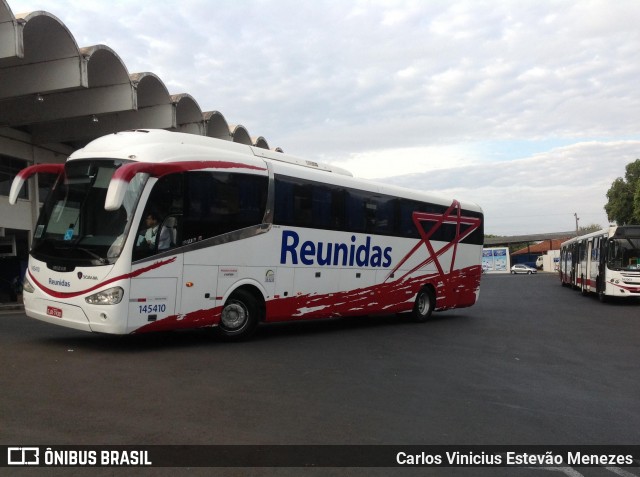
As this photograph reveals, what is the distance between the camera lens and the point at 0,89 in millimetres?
21094

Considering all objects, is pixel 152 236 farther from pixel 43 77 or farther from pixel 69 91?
pixel 69 91

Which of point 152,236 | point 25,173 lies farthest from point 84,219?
point 25,173

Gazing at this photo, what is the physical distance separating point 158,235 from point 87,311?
58.0 inches

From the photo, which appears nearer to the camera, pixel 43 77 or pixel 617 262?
pixel 43 77

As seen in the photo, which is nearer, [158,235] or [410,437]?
[410,437]

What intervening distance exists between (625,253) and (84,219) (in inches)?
828

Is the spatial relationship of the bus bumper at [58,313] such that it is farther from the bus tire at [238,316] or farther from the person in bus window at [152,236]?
the bus tire at [238,316]

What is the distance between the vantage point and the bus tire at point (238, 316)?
36.0ft

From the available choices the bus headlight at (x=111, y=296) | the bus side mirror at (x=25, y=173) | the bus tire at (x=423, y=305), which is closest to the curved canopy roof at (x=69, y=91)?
the bus side mirror at (x=25, y=173)

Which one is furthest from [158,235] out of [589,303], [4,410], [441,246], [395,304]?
[589,303]

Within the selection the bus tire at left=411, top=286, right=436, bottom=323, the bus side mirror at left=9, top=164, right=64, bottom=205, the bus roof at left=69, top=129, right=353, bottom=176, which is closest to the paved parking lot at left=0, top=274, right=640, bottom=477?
the bus side mirror at left=9, top=164, right=64, bottom=205

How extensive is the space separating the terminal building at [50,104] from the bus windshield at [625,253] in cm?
1837

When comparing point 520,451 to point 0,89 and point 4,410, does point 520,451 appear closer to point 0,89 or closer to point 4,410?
point 4,410

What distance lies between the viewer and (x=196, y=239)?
33.7 ft
